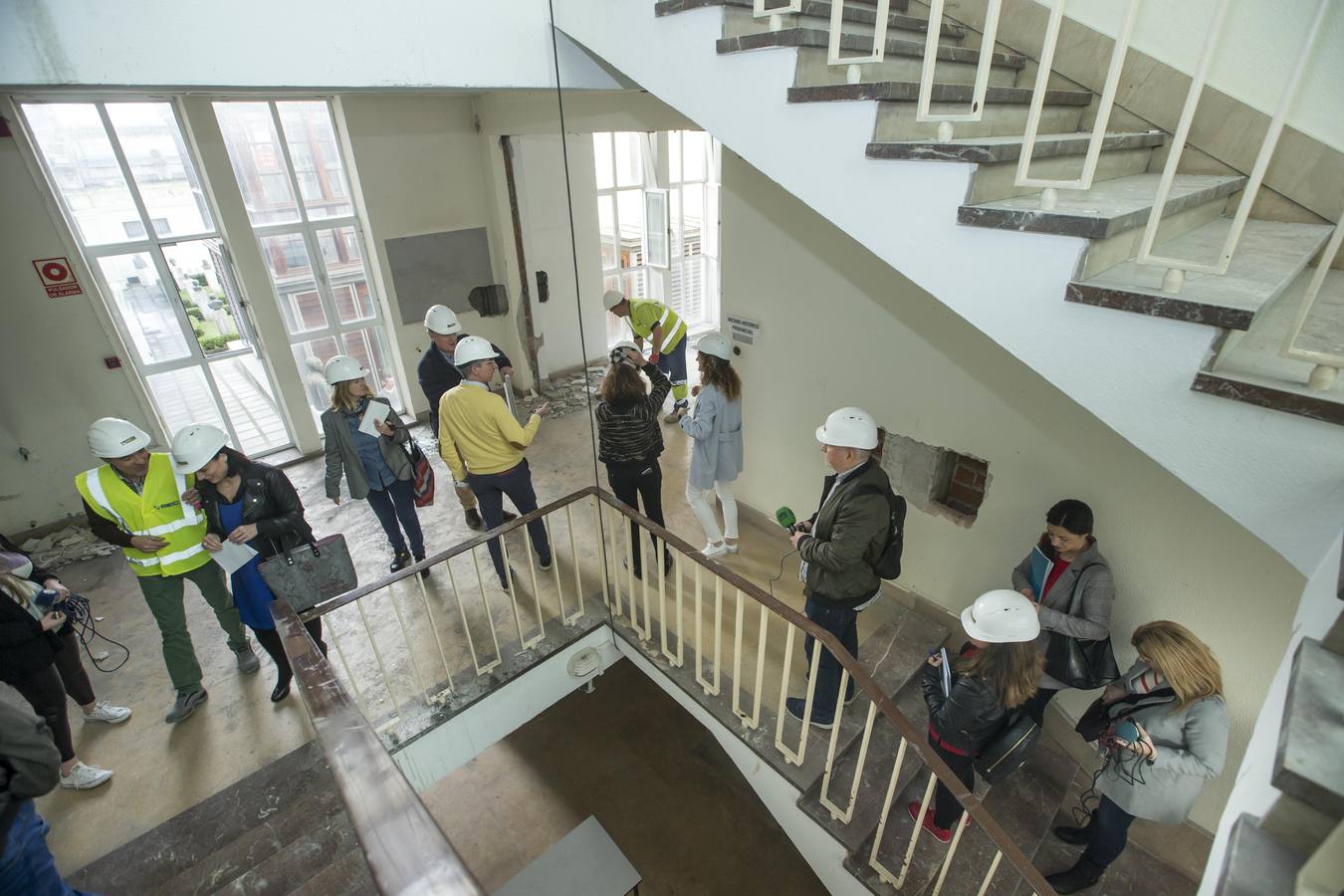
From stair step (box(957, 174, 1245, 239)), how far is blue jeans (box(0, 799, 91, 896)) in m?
3.35

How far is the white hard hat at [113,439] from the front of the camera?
2652mm

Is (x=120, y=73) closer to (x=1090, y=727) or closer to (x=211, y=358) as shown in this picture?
(x=1090, y=727)

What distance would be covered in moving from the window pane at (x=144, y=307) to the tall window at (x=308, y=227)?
81 cm

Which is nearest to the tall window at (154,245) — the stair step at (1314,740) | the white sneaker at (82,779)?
the white sneaker at (82,779)

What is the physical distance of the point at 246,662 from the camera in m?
3.63

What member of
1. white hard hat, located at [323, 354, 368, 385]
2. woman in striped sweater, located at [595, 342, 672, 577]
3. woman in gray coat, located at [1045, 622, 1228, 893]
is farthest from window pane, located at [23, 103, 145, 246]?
woman in gray coat, located at [1045, 622, 1228, 893]

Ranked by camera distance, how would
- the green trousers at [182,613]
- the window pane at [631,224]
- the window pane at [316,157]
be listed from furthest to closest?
the window pane at [631,224] → the window pane at [316,157] → the green trousers at [182,613]

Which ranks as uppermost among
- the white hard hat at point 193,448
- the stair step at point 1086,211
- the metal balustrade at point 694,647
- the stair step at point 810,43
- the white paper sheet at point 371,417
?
the stair step at point 810,43

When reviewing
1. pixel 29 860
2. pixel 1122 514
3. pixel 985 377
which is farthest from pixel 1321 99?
pixel 29 860

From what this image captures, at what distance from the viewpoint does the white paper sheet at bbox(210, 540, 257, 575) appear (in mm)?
2924

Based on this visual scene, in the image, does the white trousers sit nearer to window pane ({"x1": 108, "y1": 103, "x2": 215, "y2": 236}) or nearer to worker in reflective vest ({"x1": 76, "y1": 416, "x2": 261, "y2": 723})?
worker in reflective vest ({"x1": 76, "y1": 416, "x2": 261, "y2": 723})

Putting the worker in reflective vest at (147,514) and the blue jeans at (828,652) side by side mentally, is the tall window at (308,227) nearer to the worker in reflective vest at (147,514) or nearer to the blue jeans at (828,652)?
the worker in reflective vest at (147,514)

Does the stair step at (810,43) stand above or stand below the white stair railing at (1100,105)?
above

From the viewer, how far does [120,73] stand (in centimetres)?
164
